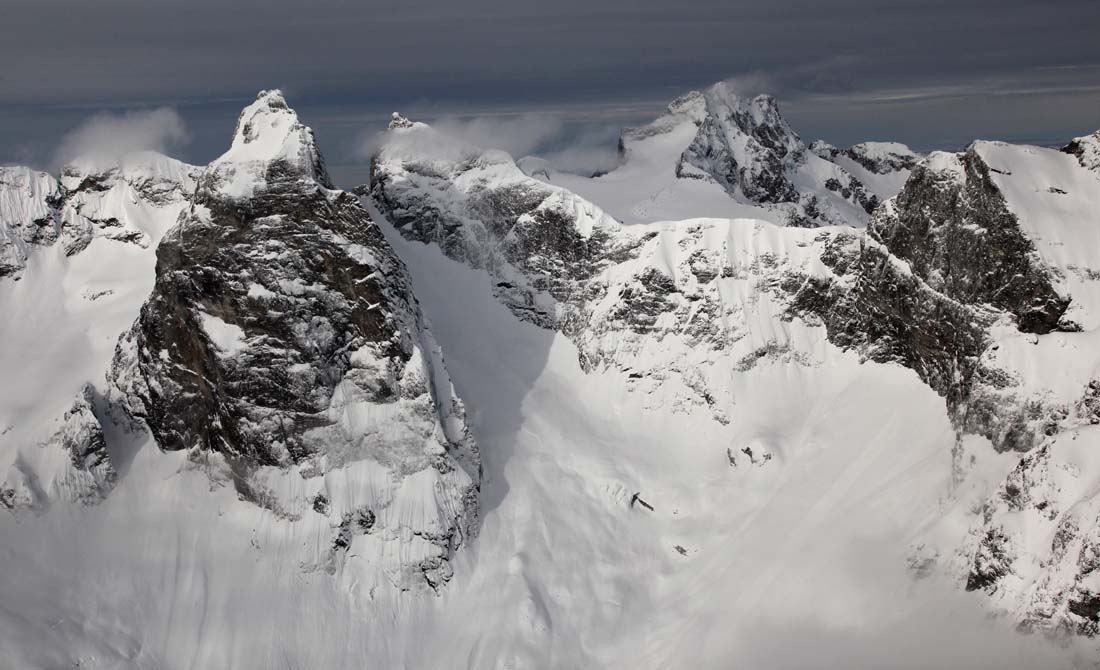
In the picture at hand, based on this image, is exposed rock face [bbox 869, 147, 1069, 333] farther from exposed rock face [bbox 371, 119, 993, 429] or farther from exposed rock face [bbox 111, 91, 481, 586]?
exposed rock face [bbox 111, 91, 481, 586]

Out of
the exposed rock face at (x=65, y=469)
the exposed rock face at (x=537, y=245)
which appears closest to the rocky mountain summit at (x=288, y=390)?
the exposed rock face at (x=65, y=469)

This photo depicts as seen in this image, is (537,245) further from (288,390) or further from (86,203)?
(86,203)

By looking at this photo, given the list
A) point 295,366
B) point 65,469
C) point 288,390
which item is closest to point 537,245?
point 295,366

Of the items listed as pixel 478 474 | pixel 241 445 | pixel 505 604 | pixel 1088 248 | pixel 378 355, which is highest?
pixel 1088 248

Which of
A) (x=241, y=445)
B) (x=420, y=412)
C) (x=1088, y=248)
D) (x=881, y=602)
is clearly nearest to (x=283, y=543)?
(x=241, y=445)

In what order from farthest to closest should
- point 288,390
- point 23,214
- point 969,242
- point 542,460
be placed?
point 23,214
point 542,460
point 969,242
point 288,390

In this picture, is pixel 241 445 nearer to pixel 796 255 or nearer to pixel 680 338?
pixel 680 338
